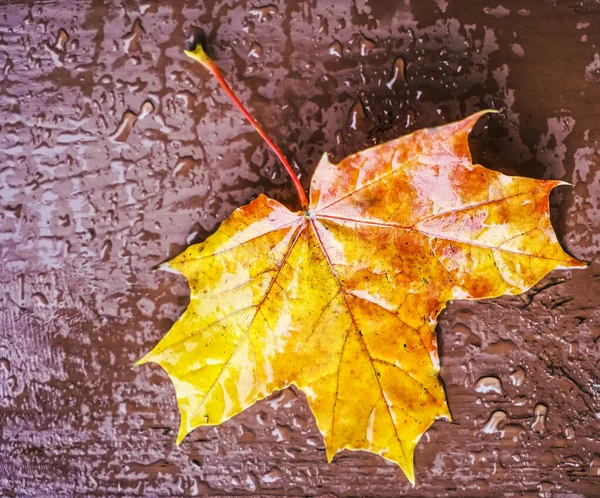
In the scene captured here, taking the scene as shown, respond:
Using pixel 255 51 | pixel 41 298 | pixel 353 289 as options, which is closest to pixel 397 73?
pixel 255 51

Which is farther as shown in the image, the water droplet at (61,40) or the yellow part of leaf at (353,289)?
the water droplet at (61,40)

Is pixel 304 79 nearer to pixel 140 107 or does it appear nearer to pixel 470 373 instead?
pixel 140 107

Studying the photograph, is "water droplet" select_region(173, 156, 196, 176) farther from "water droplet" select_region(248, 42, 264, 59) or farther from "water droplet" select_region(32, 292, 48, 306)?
"water droplet" select_region(32, 292, 48, 306)

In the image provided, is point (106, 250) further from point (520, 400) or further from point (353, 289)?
point (520, 400)

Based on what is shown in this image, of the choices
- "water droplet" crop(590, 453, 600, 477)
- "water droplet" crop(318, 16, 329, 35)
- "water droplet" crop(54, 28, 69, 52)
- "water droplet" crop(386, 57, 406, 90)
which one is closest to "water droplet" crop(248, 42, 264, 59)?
"water droplet" crop(318, 16, 329, 35)

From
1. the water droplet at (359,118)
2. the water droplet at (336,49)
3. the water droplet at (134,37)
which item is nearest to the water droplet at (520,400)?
the water droplet at (359,118)

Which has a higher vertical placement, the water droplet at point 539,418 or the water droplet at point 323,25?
the water droplet at point 323,25

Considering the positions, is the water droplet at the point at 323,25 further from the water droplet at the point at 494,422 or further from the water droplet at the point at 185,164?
the water droplet at the point at 494,422

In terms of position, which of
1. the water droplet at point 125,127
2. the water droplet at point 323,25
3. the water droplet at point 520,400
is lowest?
the water droplet at point 520,400
